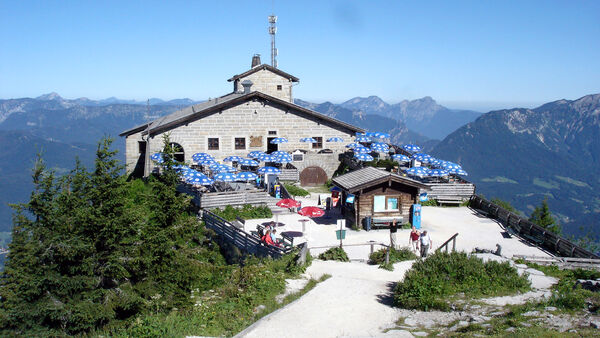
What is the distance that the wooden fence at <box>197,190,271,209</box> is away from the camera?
2772 cm

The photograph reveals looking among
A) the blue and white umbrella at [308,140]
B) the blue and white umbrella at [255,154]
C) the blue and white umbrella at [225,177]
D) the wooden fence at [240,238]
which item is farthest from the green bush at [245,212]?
the blue and white umbrella at [308,140]

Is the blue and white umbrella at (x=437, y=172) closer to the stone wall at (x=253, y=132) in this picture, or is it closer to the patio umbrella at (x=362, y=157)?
the patio umbrella at (x=362, y=157)

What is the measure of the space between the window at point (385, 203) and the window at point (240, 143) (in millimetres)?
17965

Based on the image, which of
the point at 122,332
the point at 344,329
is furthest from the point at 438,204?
the point at 122,332

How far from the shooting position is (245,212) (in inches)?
1101

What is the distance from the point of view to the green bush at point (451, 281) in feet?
48.4

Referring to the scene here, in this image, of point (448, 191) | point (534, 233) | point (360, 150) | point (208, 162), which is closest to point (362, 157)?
point (360, 150)

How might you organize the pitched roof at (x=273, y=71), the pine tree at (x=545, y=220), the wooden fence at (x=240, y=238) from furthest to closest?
the pitched roof at (x=273, y=71), the pine tree at (x=545, y=220), the wooden fence at (x=240, y=238)

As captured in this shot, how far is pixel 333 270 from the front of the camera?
1888 centimetres

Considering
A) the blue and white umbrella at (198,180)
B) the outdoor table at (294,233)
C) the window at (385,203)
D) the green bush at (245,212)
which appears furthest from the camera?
the blue and white umbrella at (198,180)

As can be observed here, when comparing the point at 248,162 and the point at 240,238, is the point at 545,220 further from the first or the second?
the point at 240,238

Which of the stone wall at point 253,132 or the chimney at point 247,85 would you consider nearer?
the stone wall at point 253,132

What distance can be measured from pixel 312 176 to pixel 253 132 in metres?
6.25

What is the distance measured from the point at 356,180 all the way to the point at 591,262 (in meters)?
10.8
